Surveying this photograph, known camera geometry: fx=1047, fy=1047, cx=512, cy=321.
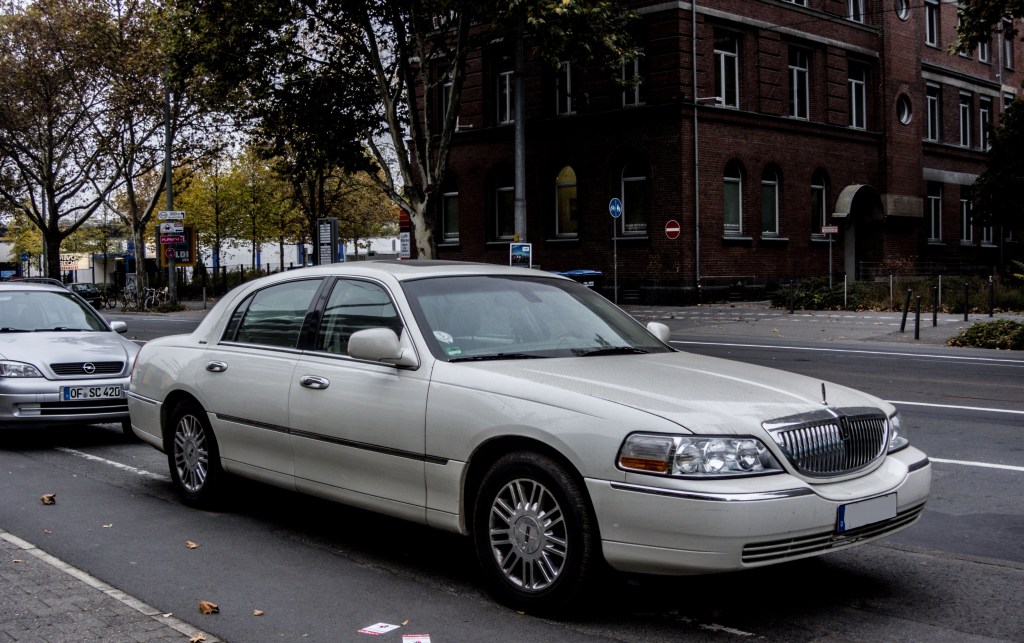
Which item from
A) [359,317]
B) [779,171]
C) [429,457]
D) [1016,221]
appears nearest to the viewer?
[429,457]

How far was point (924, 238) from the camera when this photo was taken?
41.8 metres

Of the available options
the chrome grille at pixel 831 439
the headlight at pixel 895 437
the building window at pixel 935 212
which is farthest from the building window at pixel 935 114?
the chrome grille at pixel 831 439

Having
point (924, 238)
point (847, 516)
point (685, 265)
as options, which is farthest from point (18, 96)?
point (847, 516)

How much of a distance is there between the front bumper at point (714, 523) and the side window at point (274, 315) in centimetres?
251

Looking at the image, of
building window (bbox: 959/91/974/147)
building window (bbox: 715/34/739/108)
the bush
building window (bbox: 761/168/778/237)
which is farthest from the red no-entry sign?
building window (bbox: 959/91/974/147)

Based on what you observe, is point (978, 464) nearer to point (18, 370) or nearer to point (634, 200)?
point (18, 370)

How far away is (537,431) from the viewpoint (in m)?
4.50

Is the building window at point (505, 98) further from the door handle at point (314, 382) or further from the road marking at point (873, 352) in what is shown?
the door handle at point (314, 382)

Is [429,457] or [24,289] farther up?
[24,289]

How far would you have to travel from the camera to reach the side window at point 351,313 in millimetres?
5605

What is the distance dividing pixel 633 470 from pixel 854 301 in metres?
26.0

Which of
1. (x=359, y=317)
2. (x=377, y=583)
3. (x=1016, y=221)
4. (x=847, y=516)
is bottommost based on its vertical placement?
(x=377, y=583)

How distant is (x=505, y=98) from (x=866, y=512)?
107 feet

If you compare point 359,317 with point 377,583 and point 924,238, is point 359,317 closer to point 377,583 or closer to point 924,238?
point 377,583
